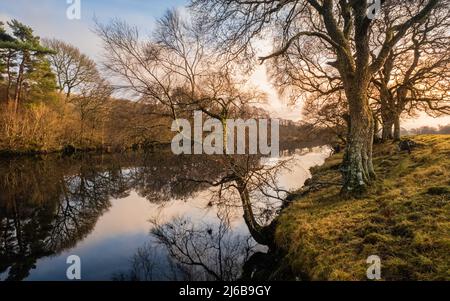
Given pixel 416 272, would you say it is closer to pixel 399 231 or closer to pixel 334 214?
pixel 399 231

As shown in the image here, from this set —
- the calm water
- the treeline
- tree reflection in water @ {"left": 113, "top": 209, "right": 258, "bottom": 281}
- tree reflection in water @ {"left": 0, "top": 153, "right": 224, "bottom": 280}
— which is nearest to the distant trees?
the treeline

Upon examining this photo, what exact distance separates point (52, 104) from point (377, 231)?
37.5 metres

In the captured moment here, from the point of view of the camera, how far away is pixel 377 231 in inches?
248

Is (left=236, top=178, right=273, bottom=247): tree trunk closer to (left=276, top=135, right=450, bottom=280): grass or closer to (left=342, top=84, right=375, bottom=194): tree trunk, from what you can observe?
(left=276, top=135, right=450, bottom=280): grass

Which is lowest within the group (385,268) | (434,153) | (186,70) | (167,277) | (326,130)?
(167,277)

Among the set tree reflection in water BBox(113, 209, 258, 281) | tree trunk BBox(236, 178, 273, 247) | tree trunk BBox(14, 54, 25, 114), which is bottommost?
tree reflection in water BBox(113, 209, 258, 281)

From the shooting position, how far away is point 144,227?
35.1 ft

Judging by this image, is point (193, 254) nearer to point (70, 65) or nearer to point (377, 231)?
point (377, 231)

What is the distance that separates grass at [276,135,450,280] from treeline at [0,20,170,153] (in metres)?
17.5

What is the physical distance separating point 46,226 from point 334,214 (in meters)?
9.47

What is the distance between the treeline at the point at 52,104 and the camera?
96.4 ft

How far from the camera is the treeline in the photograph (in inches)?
1157
